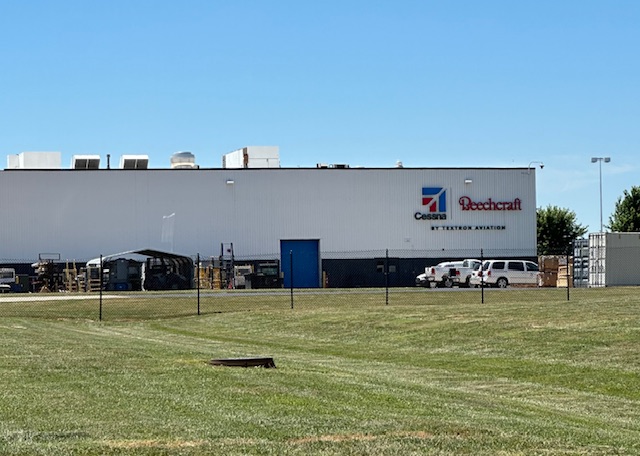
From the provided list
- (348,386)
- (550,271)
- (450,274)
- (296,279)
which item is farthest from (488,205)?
(348,386)

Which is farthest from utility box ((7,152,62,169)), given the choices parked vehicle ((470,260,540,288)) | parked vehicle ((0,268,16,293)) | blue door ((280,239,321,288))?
parked vehicle ((470,260,540,288))

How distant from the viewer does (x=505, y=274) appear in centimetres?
6700

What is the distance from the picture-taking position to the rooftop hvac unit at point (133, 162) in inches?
3179

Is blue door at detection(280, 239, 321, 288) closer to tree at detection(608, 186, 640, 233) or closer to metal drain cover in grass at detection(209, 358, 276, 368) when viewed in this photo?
tree at detection(608, 186, 640, 233)

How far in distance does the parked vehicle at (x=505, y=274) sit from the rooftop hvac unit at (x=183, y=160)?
79.1ft

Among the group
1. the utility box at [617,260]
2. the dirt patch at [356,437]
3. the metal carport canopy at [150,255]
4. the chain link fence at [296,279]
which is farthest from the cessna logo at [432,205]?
the dirt patch at [356,437]

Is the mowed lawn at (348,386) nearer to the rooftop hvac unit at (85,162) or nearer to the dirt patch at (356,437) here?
the dirt patch at (356,437)

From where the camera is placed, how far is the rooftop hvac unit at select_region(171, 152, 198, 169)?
3248 inches

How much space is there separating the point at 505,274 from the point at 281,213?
19.1 meters

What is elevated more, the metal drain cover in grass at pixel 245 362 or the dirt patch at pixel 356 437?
the metal drain cover in grass at pixel 245 362

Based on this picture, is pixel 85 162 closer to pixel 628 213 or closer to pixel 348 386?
pixel 628 213

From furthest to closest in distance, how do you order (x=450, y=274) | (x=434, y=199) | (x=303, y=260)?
(x=434, y=199)
(x=303, y=260)
(x=450, y=274)

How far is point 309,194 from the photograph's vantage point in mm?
81188

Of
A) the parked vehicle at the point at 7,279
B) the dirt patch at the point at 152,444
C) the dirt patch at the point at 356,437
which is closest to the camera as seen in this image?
the dirt patch at the point at 152,444
